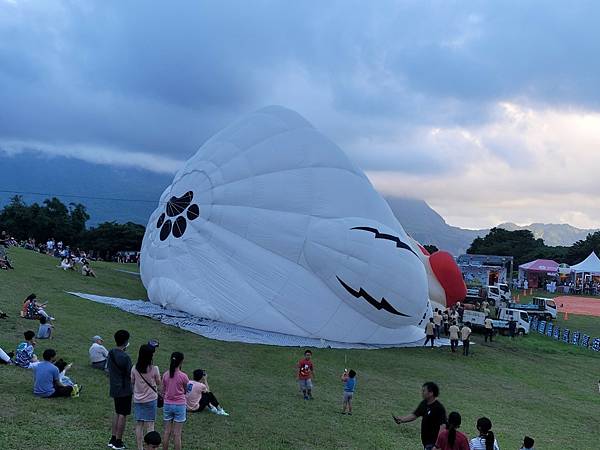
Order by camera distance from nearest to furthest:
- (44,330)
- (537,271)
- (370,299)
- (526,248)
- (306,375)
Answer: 1. (306,375)
2. (44,330)
3. (370,299)
4. (537,271)
5. (526,248)

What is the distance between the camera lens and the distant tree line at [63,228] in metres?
53.9

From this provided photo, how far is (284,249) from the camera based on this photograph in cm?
1673

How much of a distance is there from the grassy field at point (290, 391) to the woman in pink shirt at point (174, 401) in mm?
820

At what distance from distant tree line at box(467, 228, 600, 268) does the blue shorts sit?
74322 mm

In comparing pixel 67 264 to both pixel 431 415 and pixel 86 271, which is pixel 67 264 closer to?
pixel 86 271

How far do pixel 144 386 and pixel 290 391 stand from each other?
5.65 metres

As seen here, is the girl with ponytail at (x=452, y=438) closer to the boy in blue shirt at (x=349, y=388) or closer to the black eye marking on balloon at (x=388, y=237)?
the boy in blue shirt at (x=349, y=388)

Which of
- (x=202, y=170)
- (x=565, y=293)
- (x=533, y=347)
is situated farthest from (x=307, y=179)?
(x=565, y=293)

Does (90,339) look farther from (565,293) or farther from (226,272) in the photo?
(565,293)

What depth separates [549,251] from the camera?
256 ft

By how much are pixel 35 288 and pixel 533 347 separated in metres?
18.3

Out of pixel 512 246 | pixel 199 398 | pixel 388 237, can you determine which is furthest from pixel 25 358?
pixel 512 246

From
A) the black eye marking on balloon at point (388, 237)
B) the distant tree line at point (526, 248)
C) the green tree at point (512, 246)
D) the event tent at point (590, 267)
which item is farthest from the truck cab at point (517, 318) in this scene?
the green tree at point (512, 246)

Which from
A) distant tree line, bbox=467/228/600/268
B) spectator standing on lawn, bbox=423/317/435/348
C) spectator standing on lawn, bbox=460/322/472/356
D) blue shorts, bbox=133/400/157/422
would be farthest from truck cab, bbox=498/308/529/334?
distant tree line, bbox=467/228/600/268
